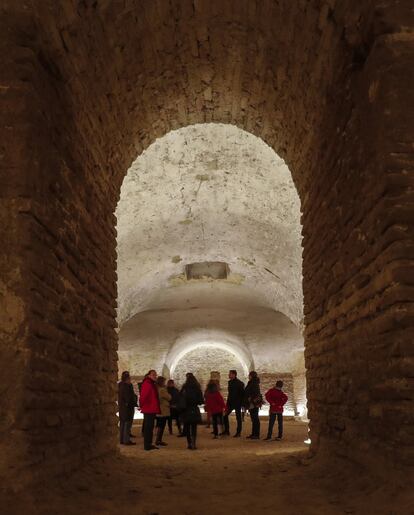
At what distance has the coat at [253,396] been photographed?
10.3 metres

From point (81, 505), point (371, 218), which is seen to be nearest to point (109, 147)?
point (371, 218)

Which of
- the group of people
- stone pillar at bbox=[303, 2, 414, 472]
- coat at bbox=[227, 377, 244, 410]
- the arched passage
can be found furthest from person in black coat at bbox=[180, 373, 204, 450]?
stone pillar at bbox=[303, 2, 414, 472]

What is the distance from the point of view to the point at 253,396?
33.9ft

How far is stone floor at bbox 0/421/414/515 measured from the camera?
147 inches

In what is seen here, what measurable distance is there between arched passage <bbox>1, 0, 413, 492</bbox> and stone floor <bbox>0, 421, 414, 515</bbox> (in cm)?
22

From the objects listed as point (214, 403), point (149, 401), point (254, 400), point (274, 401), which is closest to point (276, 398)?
point (274, 401)

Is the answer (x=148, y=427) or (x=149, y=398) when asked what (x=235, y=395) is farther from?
(x=149, y=398)

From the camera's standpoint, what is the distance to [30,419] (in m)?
3.77

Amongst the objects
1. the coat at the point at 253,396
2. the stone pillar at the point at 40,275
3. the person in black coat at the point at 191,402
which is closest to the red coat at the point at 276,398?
the coat at the point at 253,396

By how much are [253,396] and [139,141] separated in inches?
209

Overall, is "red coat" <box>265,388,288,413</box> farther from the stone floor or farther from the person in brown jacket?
A: the stone floor

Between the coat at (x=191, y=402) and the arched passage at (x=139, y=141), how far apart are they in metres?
1.80

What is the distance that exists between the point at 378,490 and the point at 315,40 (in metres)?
3.86

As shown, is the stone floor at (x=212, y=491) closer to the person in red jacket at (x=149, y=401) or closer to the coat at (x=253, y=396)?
the person in red jacket at (x=149, y=401)
